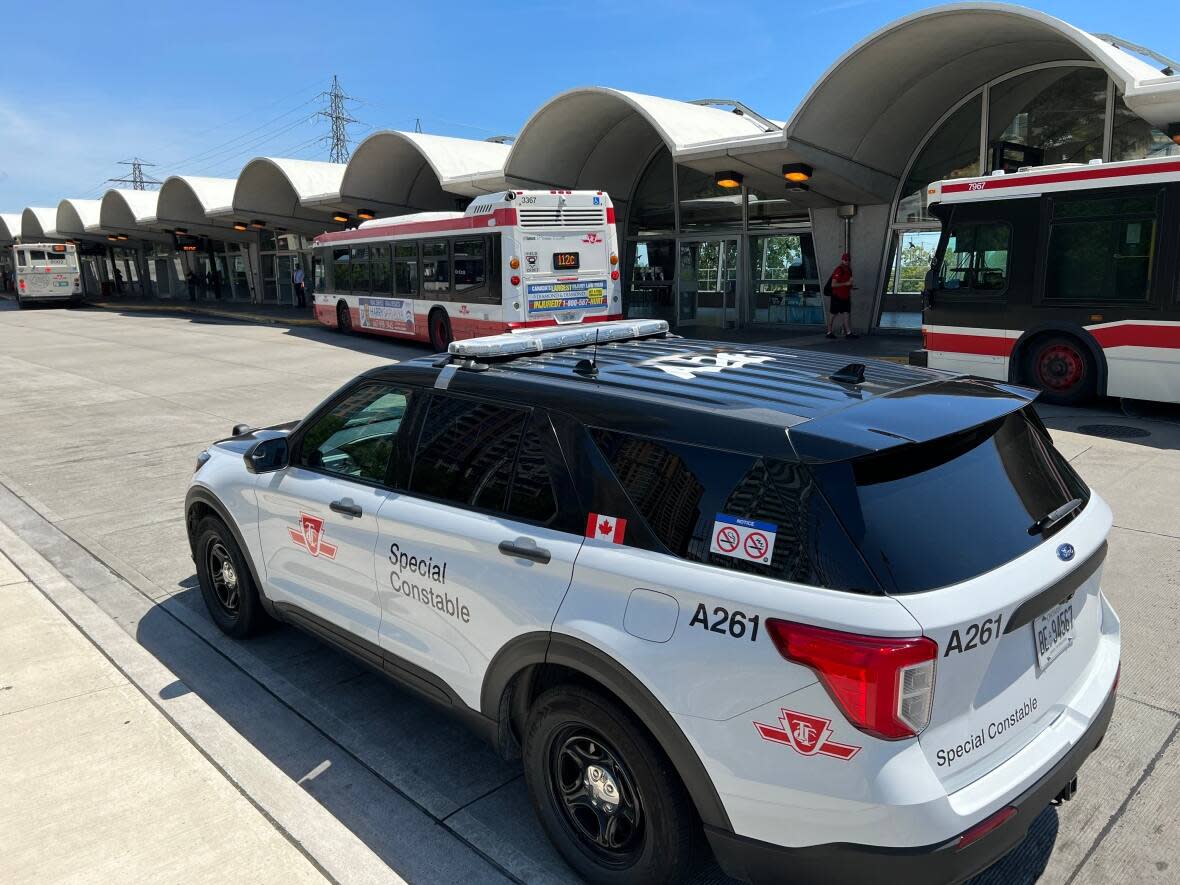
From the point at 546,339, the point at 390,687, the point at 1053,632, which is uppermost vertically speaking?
the point at 546,339

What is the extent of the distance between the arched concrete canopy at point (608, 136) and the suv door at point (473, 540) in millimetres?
16111

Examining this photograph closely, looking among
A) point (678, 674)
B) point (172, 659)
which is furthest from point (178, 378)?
point (678, 674)

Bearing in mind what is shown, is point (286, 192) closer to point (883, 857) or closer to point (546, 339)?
point (546, 339)

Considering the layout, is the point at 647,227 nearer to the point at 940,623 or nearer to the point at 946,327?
the point at 946,327

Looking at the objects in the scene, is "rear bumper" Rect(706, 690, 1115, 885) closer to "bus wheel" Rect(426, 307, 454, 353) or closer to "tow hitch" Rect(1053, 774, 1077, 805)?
"tow hitch" Rect(1053, 774, 1077, 805)

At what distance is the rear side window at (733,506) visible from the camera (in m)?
2.19

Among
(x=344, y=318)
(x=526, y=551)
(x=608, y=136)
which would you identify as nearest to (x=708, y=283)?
(x=608, y=136)

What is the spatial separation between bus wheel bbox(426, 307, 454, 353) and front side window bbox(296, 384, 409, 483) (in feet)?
45.7

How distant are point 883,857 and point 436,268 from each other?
16987mm

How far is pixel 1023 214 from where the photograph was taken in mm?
10453

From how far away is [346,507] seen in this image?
358 centimetres

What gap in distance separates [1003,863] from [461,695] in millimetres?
1936

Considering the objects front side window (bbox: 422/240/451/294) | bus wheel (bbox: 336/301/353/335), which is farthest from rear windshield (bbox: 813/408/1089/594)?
bus wheel (bbox: 336/301/353/335)

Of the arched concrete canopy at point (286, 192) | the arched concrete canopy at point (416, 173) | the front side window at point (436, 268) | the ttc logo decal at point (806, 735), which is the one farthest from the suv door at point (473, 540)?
the arched concrete canopy at point (286, 192)
